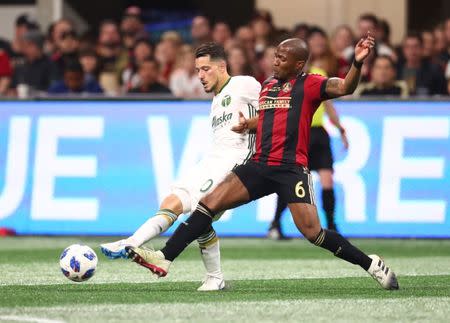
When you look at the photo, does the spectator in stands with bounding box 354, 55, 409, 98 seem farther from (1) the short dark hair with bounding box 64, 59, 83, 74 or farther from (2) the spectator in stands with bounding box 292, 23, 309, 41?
(1) the short dark hair with bounding box 64, 59, 83, 74

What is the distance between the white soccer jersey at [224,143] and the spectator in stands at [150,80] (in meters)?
6.61

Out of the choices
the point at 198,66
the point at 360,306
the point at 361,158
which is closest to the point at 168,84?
the point at 361,158

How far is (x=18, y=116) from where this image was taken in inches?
626

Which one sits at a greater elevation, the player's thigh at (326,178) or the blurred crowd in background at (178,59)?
the blurred crowd in background at (178,59)

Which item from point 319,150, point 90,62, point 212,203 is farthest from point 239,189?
point 90,62

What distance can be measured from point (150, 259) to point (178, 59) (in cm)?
918

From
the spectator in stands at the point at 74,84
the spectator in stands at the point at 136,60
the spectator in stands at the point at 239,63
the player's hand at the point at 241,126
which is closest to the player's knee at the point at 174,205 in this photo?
the player's hand at the point at 241,126

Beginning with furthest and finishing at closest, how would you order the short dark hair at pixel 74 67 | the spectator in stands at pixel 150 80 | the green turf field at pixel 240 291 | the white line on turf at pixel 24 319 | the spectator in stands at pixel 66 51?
the spectator in stands at pixel 66 51 → the spectator in stands at pixel 150 80 → the short dark hair at pixel 74 67 → the green turf field at pixel 240 291 → the white line on turf at pixel 24 319

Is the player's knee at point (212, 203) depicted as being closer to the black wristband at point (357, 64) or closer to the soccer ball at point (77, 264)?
the soccer ball at point (77, 264)

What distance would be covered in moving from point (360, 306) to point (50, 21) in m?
13.7

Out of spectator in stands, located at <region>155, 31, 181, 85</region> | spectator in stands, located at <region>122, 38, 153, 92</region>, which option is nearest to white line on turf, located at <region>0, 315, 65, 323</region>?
spectator in stands, located at <region>122, 38, 153, 92</region>

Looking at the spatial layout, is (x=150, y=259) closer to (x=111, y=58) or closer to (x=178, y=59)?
(x=178, y=59)

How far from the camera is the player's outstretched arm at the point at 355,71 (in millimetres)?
9234

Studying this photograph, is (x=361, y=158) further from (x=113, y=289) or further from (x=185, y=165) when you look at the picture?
(x=113, y=289)
